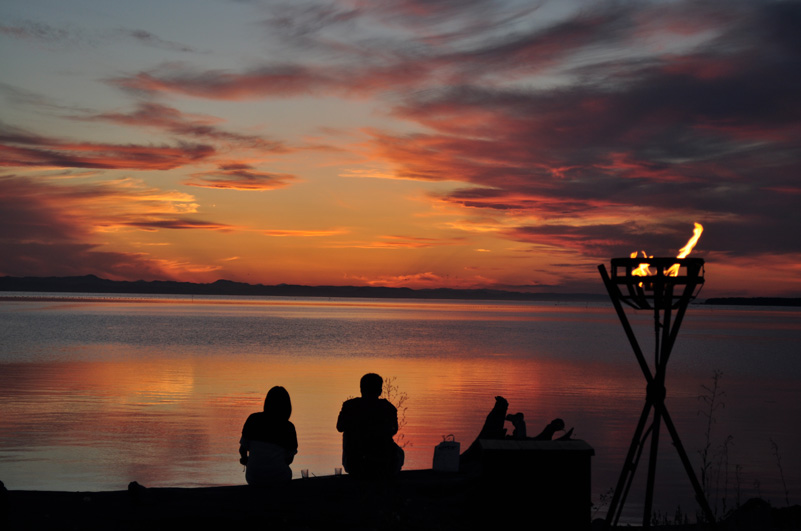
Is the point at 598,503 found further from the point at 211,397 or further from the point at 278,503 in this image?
the point at 211,397

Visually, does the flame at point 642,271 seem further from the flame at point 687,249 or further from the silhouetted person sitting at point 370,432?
the silhouetted person sitting at point 370,432

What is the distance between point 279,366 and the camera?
3597 centimetres

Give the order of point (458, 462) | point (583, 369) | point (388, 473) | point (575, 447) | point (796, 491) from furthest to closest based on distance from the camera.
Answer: point (583, 369), point (796, 491), point (458, 462), point (388, 473), point (575, 447)

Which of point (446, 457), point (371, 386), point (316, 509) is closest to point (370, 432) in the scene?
point (371, 386)

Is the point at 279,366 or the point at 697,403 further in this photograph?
the point at 279,366

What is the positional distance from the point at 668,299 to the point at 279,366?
28901 millimetres

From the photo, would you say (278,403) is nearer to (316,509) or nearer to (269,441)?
(269,441)

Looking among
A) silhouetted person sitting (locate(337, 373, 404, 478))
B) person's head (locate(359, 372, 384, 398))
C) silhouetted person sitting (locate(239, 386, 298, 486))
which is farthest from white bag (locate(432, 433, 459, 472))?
silhouetted person sitting (locate(239, 386, 298, 486))

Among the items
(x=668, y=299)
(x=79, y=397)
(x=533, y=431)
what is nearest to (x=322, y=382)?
(x=79, y=397)

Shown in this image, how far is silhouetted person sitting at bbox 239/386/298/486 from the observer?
9.41 m

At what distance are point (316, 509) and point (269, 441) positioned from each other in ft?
3.73

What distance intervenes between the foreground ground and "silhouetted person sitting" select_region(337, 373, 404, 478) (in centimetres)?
20

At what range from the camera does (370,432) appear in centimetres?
973

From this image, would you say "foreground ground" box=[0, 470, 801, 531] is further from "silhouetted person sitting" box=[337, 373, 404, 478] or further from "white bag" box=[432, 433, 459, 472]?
"white bag" box=[432, 433, 459, 472]
